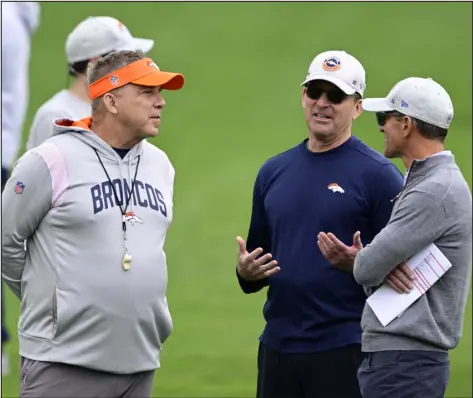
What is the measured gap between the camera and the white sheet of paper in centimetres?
516

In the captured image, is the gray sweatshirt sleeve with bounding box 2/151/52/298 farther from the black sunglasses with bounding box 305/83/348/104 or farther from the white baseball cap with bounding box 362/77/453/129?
the white baseball cap with bounding box 362/77/453/129

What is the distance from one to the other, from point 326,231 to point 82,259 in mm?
1090

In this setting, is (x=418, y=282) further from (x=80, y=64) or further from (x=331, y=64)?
(x=80, y=64)

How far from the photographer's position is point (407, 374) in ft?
16.9

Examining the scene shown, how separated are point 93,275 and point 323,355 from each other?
108cm

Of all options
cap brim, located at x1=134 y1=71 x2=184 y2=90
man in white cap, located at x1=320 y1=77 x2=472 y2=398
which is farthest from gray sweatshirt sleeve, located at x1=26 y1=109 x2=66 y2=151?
man in white cap, located at x1=320 y1=77 x2=472 y2=398

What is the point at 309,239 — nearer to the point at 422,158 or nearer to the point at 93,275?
the point at 422,158

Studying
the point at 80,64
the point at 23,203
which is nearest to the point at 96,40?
the point at 80,64

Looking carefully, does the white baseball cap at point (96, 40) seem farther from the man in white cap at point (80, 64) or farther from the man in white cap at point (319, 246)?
the man in white cap at point (319, 246)

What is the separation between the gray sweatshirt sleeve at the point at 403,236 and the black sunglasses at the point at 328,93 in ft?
2.23

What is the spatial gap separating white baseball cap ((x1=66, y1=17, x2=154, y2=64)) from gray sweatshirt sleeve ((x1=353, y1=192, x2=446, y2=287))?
2.28 m

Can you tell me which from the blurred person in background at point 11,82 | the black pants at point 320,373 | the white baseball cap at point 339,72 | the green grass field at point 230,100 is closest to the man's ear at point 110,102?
the white baseball cap at point 339,72

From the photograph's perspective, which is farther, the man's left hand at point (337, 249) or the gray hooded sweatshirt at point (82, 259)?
the man's left hand at point (337, 249)

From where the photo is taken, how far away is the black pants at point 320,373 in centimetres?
556
